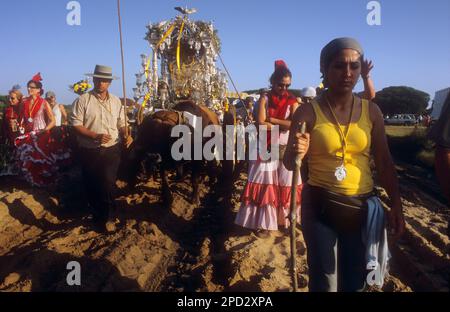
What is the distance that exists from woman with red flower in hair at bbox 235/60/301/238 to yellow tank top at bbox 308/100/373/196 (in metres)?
2.56

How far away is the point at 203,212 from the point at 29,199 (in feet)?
9.45

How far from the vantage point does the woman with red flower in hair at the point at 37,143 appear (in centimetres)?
716

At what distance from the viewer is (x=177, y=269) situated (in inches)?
177

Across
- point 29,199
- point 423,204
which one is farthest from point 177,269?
point 423,204

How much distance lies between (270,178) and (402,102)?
44999 mm

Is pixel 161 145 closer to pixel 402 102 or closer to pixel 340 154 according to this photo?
pixel 340 154

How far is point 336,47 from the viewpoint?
2533 millimetres

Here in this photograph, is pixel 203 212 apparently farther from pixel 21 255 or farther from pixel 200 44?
pixel 200 44

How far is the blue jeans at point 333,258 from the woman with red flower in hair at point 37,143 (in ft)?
19.6

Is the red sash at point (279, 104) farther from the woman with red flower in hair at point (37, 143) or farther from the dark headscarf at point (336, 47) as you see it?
the woman with red flower in hair at point (37, 143)

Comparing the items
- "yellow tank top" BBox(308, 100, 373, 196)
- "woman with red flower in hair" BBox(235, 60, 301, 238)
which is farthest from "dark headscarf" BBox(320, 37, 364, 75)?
"woman with red flower in hair" BBox(235, 60, 301, 238)
